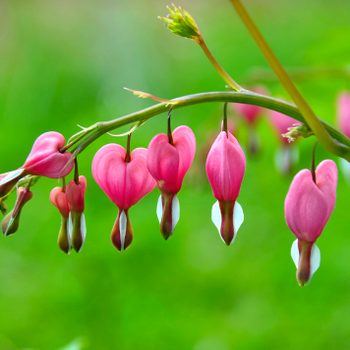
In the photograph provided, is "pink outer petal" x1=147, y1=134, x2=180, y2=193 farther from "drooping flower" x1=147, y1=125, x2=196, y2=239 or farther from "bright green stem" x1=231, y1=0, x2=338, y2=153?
"bright green stem" x1=231, y1=0, x2=338, y2=153

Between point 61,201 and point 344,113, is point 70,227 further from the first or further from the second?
point 344,113

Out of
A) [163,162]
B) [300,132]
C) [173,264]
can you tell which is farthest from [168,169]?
[173,264]

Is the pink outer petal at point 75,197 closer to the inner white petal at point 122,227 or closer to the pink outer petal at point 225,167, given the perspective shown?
the inner white petal at point 122,227

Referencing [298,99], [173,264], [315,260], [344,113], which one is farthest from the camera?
[173,264]

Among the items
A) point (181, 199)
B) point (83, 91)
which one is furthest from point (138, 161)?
point (83, 91)

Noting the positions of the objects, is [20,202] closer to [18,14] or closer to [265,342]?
[265,342]

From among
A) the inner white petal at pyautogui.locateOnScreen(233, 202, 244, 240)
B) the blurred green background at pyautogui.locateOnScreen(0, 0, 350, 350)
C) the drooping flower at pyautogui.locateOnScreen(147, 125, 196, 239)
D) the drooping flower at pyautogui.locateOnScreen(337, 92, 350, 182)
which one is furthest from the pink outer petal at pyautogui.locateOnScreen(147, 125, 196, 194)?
the drooping flower at pyautogui.locateOnScreen(337, 92, 350, 182)
